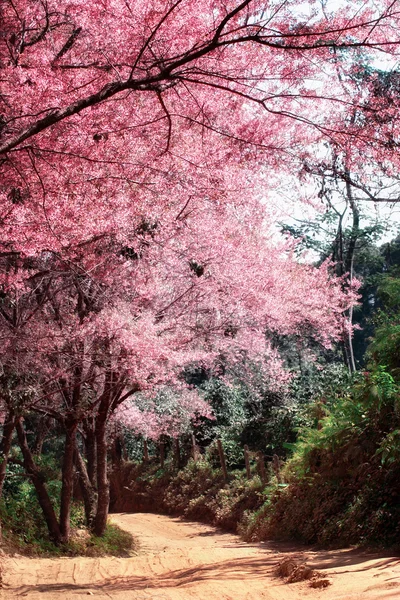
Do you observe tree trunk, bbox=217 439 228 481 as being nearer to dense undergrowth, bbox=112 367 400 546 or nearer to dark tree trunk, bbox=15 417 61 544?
dense undergrowth, bbox=112 367 400 546

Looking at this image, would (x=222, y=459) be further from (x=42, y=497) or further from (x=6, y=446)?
(x=6, y=446)

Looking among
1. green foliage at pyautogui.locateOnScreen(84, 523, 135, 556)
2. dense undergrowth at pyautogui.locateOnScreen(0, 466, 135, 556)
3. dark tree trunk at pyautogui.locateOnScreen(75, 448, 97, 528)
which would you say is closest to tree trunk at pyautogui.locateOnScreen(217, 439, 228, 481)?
dense undergrowth at pyautogui.locateOnScreen(0, 466, 135, 556)

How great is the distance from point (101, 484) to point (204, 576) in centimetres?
578

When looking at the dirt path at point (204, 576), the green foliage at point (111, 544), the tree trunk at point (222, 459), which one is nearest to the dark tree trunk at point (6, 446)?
the dirt path at point (204, 576)

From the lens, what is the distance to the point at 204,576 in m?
7.27

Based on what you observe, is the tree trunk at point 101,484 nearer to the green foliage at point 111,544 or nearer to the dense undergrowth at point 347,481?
the green foliage at point 111,544

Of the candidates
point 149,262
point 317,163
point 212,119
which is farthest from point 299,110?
point 149,262

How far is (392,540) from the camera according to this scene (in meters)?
7.19

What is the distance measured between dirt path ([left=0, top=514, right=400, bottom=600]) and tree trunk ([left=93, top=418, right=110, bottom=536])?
104 inches

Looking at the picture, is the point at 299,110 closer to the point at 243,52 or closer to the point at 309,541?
the point at 243,52

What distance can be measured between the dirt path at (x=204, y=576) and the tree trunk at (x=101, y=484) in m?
2.64

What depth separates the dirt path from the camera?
5.71m

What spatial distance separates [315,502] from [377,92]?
20.3 ft

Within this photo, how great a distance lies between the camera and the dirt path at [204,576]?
5.71m
